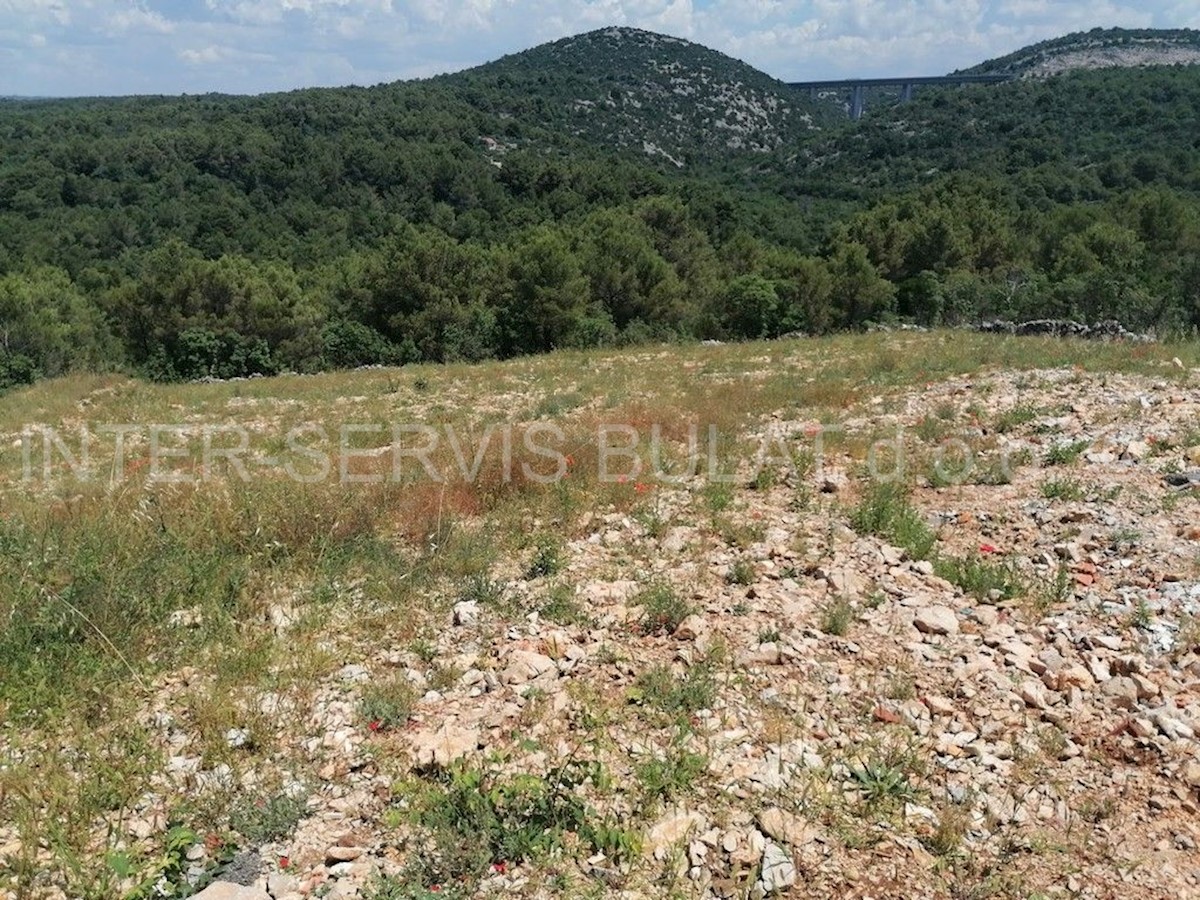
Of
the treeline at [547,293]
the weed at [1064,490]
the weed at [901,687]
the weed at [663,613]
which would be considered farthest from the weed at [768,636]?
the treeline at [547,293]

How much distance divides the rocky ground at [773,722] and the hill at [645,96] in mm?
80602

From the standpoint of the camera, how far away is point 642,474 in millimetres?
6129

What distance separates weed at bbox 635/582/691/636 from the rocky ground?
20 mm

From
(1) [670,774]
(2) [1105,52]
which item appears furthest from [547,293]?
(2) [1105,52]

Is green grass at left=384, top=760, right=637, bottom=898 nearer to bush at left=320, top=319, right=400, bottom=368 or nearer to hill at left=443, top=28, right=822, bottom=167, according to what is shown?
bush at left=320, top=319, right=400, bottom=368

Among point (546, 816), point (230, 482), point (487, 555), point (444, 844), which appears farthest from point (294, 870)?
point (230, 482)

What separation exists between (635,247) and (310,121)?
4796 cm

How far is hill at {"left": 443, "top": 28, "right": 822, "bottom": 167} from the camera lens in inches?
3258

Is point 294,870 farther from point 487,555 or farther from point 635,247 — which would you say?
point 635,247

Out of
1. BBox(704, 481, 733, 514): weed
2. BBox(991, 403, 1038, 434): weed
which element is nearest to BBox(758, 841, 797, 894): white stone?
BBox(704, 481, 733, 514): weed

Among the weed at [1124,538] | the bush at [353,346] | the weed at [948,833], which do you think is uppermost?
the weed at [1124,538]

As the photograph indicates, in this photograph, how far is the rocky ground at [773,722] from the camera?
7.75 ft

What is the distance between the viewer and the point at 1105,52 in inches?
3312

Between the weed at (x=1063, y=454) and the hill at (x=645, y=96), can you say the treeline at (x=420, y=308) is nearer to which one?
the weed at (x=1063, y=454)
